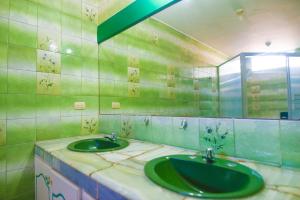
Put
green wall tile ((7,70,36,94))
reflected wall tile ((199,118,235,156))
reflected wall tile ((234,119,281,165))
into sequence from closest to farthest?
reflected wall tile ((234,119,281,165)) → reflected wall tile ((199,118,235,156)) → green wall tile ((7,70,36,94))

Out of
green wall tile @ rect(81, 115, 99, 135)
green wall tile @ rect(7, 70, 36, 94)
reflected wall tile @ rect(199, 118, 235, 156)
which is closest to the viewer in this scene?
reflected wall tile @ rect(199, 118, 235, 156)

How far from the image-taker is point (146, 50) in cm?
158

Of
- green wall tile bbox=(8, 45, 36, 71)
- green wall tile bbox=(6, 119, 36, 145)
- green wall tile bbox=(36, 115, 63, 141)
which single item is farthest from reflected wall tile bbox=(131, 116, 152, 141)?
green wall tile bbox=(8, 45, 36, 71)

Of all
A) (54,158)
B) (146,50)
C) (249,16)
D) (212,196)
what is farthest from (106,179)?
(146,50)

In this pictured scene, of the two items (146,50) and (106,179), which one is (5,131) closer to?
(106,179)

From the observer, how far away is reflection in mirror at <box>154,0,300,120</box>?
76cm

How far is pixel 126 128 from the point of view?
58.6 inches

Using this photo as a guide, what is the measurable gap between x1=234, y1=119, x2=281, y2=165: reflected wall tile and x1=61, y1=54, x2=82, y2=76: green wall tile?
135cm

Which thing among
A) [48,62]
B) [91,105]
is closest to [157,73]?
[91,105]

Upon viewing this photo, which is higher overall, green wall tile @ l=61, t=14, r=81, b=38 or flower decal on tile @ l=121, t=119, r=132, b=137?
green wall tile @ l=61, t=14, r=81, b=38

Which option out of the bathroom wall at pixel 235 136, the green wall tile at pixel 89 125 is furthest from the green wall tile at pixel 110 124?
the bathroom wall at pixel 235 136

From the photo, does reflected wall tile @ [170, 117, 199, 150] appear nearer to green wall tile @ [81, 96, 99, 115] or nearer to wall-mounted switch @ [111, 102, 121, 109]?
wall-mounted switch @ [111, 102, 121, 109]

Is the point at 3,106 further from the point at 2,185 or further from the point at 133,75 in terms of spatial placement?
the point at 133,75

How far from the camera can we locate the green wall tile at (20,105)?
1.27m
